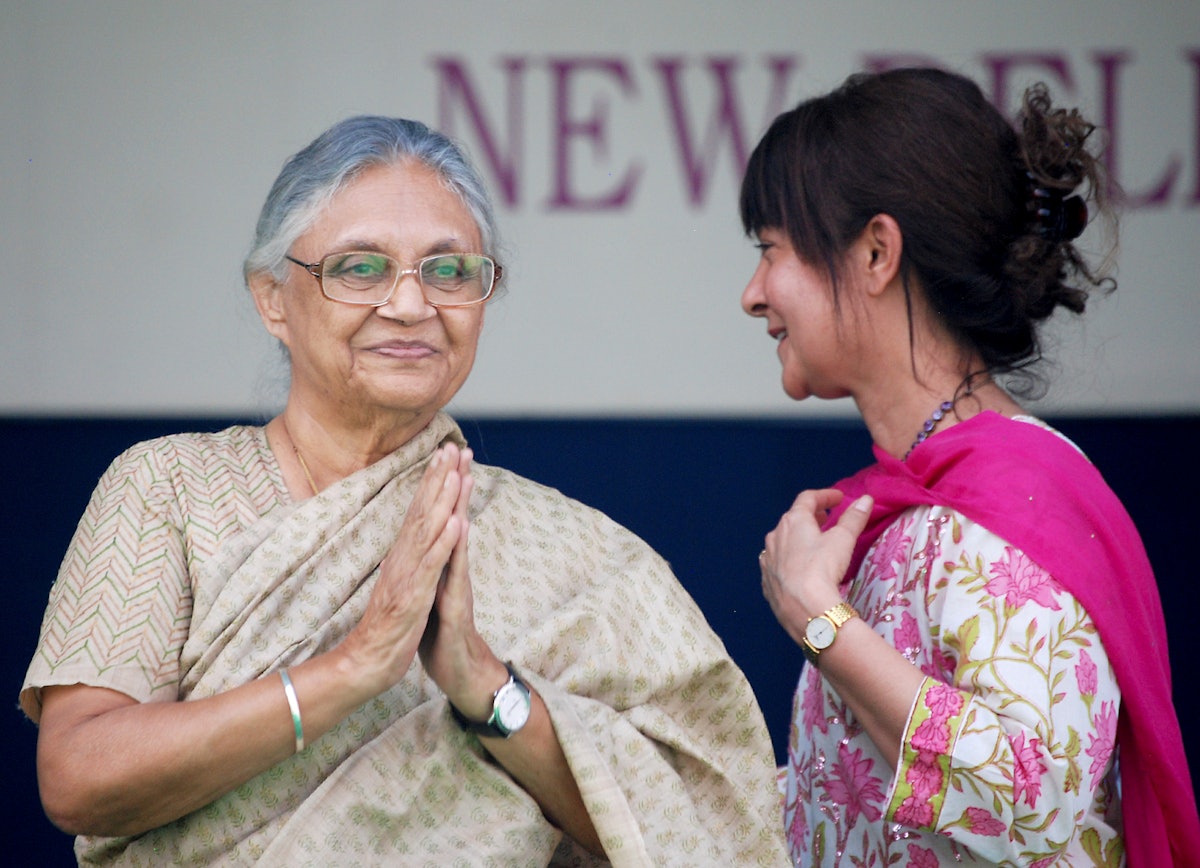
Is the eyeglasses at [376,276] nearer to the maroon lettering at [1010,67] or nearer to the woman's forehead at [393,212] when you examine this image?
the woman's forehead at [393,212]

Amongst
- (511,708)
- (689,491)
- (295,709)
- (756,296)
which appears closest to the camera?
(295,709)

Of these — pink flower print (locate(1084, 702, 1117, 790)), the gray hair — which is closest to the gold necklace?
the gray hair

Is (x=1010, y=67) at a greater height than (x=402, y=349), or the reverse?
(x=1010, y=67)

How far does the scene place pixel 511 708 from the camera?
2.13 m

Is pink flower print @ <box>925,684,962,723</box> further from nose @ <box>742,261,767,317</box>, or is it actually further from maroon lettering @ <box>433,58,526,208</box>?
maroon lettering @ <box>433,58,526,208</box>

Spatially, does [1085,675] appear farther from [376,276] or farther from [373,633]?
[376,276]

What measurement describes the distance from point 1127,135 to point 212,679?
3067 mm

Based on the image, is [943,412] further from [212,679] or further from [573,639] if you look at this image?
[212,679]

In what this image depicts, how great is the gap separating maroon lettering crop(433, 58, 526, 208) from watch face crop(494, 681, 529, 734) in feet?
7.45

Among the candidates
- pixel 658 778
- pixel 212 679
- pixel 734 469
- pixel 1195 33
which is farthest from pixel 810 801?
pixel 1195 33

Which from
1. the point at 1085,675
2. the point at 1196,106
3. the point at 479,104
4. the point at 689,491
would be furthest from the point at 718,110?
the point at 1085,675

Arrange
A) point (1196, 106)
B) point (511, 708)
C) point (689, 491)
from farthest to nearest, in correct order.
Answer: point (689, 491), point (1196, 106), point (511, 708)

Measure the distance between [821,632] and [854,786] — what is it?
13.8 inches

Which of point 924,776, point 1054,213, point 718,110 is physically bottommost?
point 924,776
